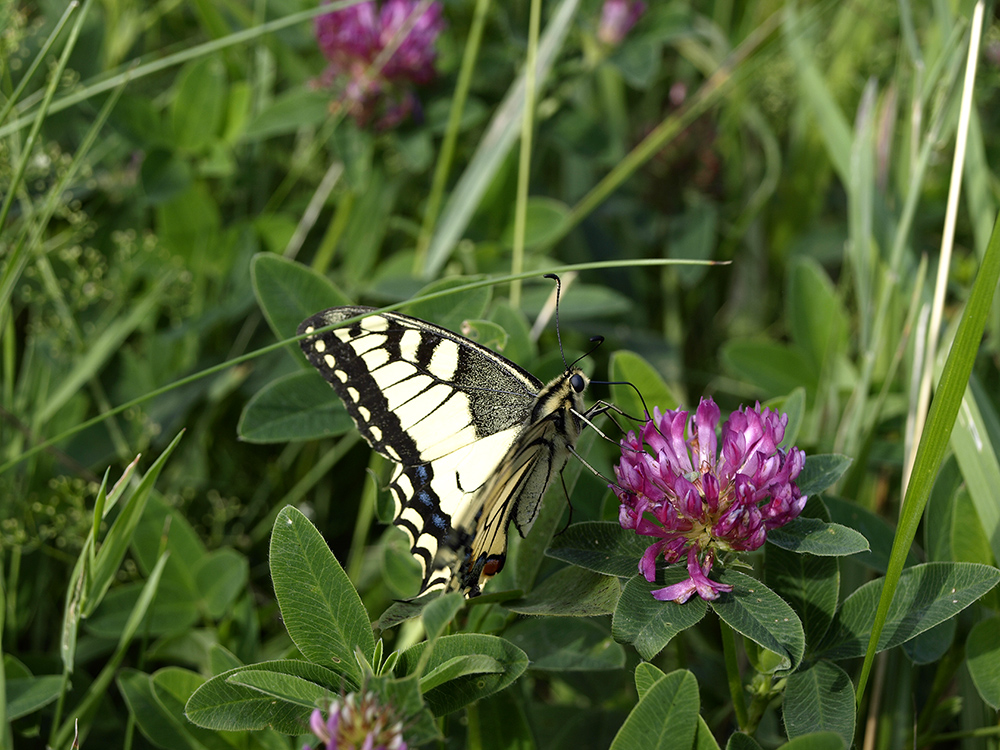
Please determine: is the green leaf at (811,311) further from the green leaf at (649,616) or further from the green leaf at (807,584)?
the green leaf at (649,616)

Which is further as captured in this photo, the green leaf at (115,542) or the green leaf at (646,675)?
the green leaf at (115,542)

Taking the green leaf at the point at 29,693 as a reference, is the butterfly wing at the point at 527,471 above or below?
above

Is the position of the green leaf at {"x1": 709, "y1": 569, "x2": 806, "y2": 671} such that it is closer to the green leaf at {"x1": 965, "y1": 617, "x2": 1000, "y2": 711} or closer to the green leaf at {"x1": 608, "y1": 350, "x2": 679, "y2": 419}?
the green leaf at {"x1": 965, "y1": 617, "x2": 1000, "y2": 711}

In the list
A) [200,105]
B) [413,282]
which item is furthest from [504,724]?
[200,105]

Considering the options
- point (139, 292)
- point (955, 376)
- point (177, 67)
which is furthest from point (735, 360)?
point (177, 67)

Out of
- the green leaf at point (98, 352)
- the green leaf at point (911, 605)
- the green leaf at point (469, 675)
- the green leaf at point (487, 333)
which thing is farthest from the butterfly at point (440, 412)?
the green leaf at point (98, 352)

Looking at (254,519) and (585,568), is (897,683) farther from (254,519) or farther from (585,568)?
(254,519)

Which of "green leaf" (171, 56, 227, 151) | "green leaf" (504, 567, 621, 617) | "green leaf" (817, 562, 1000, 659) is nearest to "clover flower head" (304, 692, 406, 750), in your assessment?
"green leaf" (504, 567, 621, 617)
